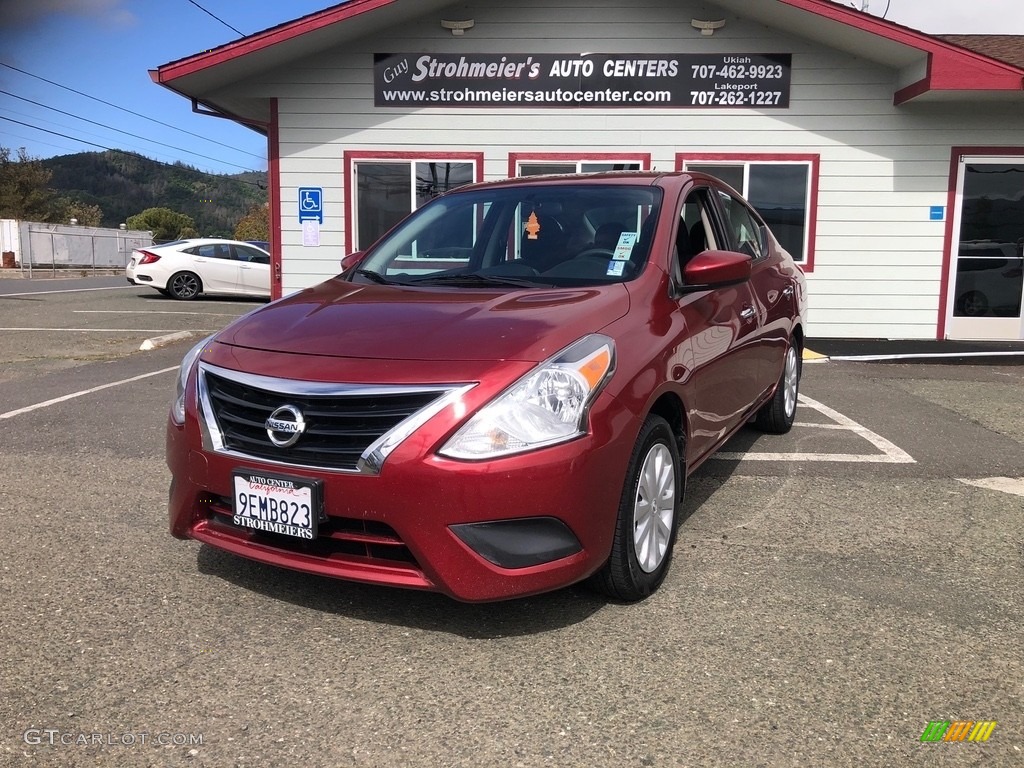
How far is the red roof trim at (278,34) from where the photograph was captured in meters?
10.0

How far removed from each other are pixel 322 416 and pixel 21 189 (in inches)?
2576

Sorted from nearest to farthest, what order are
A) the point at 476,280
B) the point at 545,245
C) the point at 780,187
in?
the point at 476,280 < the point at 545,245 < the point at 780,187

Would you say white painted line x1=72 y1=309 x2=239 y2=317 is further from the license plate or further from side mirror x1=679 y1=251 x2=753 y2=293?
the license plate

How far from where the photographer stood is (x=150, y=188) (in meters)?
110

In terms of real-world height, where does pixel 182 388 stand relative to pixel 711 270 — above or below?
below

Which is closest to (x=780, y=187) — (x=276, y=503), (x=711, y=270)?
(x=711, y=270)

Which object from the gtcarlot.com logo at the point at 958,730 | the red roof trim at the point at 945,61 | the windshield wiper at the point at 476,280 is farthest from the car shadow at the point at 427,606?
the red roof trim at the point at 945,61

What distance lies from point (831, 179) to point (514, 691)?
1031 centimetres

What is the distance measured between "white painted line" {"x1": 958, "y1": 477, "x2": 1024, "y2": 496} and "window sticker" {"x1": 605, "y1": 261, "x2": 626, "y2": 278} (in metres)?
2.64

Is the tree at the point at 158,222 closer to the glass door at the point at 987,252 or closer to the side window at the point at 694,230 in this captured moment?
the glass door at the point at 987,252

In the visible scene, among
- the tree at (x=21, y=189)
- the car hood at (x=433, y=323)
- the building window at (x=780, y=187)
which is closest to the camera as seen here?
the car hood at (x=433, y=323)

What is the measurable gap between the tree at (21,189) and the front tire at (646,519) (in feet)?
209

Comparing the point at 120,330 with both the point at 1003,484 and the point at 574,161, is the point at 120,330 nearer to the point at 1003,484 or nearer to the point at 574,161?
the point at 574,161

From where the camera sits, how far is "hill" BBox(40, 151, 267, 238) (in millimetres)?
103625
